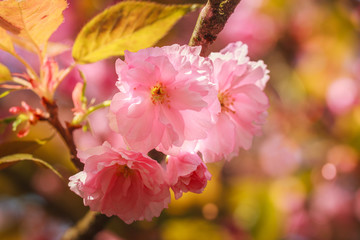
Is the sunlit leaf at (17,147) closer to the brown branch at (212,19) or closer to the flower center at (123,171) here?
the flower center at (123,171)

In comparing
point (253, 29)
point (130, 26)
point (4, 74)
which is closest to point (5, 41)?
point (4, 74)

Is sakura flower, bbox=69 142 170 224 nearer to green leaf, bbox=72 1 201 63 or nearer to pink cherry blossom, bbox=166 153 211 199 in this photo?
pink cherry blossom, bbox=166 153 211 199

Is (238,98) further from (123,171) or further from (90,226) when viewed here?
(90,226)

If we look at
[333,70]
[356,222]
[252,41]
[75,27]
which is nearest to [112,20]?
[75,27]

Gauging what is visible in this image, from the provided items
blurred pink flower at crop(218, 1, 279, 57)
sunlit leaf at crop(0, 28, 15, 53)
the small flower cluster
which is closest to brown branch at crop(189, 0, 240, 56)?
the small flower cluster

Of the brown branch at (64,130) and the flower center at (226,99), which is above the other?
the flower center at (226,99)

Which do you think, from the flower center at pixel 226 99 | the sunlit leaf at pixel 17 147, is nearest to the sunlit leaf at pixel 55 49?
the sunlit leaf at pixel 17 147
